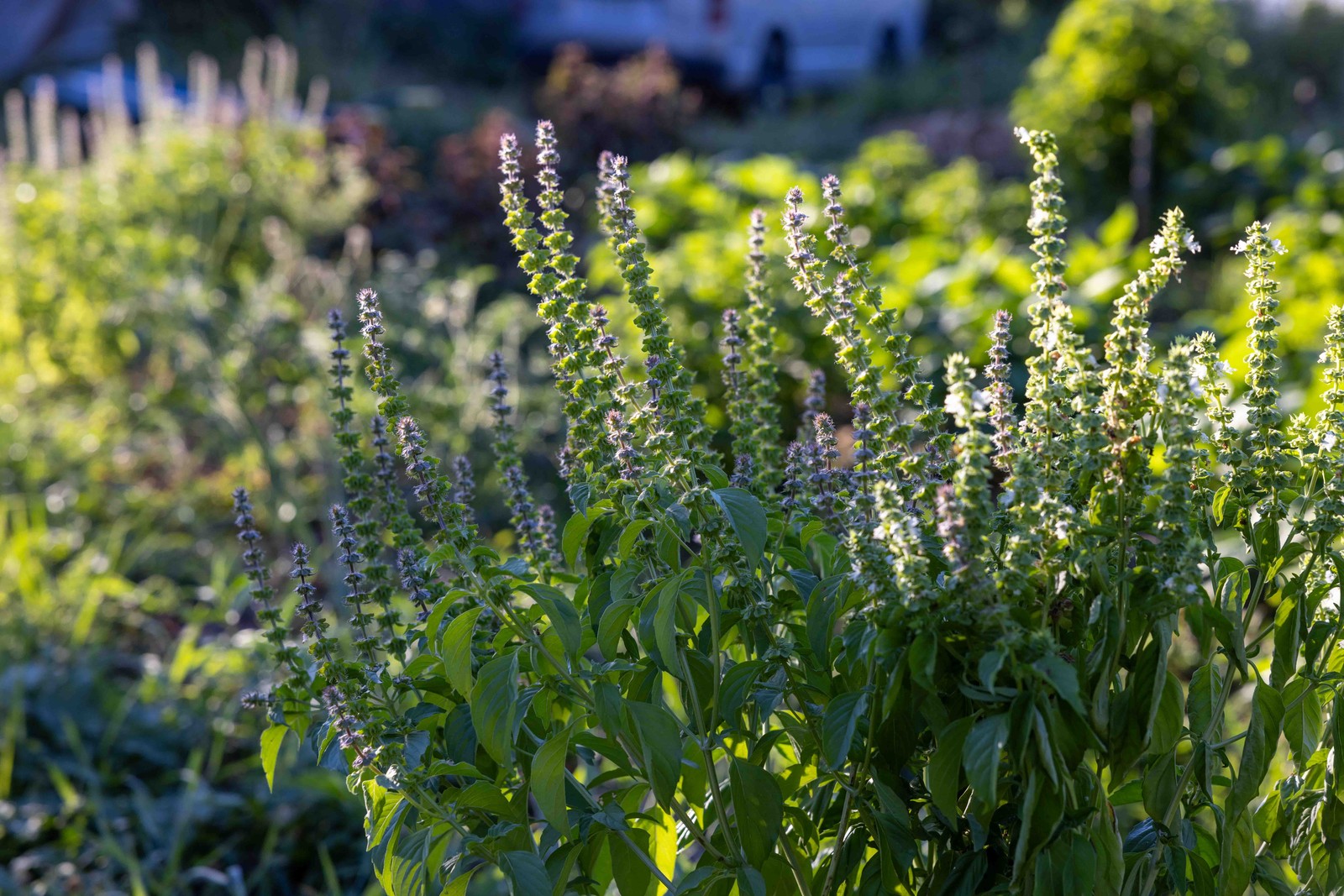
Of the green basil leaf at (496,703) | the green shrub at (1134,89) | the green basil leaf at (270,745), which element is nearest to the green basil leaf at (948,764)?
the green basil leaf at (496,703)

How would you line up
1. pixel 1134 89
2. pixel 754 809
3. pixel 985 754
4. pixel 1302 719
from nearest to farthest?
pixel 985 754 < pixel 754 809 < pixel 1302 719 < pixel 1134 89

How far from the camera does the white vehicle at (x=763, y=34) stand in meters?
17.3

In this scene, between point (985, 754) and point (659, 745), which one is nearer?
point (985, 754)

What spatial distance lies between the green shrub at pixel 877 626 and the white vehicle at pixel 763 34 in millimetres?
16403

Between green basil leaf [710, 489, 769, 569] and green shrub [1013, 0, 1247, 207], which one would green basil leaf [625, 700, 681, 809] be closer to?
green basil leaf [710, 489, 769, 569]

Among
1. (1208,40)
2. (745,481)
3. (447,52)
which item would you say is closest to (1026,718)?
(745,481)

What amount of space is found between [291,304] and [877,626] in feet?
16.0

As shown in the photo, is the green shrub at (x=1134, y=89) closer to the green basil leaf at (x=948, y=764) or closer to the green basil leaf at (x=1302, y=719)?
the green basil leaf at (x=1302, y=719)

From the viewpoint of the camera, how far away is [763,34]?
57.2 ft

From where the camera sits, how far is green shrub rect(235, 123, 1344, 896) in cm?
139

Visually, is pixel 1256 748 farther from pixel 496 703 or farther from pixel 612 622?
pixel 496 703

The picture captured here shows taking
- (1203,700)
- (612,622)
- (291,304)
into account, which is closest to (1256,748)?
(1203,700)

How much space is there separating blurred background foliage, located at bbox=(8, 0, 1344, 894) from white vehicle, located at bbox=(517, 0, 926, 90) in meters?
6.55

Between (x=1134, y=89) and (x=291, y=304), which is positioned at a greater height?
(x=1134, y=89)
